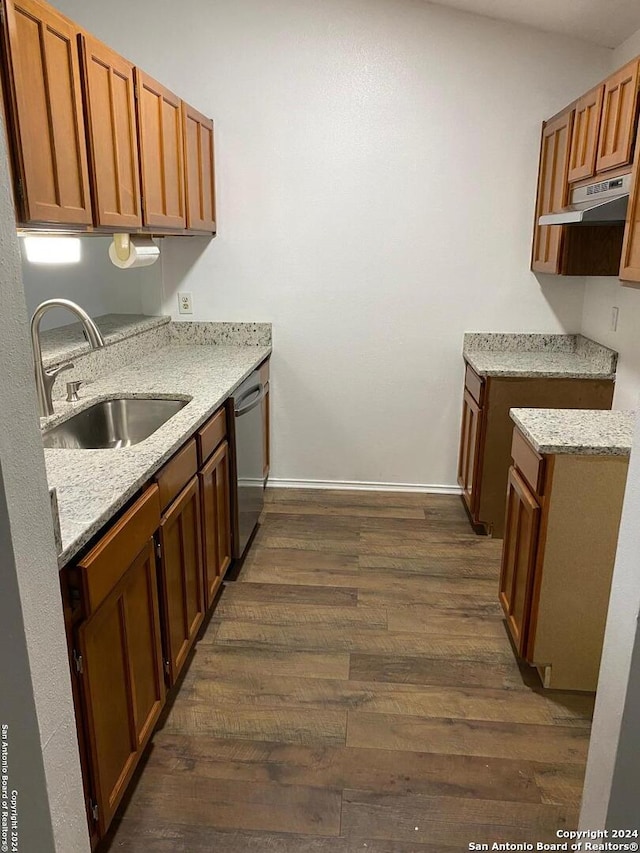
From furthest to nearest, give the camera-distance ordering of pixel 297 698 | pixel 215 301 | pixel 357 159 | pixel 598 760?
pixel 215 301
pixel 357 159
pixel 297 698
pixel 598 760

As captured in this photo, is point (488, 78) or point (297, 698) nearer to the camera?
point (297, 698)

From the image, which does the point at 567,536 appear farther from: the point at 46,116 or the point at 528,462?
the point at 46,116

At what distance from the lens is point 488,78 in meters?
3.34

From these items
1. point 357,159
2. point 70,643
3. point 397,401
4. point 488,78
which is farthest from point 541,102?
point 70,643

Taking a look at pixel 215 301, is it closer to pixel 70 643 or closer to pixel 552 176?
pixel 552 176

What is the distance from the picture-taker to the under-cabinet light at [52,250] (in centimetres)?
283

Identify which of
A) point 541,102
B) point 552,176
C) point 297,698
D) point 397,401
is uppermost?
point 541,102

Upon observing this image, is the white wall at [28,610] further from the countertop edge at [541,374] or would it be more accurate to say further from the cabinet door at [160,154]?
the countertop edge at [541,374]

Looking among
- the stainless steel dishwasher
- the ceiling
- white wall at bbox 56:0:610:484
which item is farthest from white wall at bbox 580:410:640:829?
white wall at bbox 56:0:610:484

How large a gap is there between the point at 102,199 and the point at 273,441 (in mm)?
1989

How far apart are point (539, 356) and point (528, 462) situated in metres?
1.46

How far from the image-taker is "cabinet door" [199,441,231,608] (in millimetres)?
2432

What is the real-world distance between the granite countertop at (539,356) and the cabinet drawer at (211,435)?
51.9 inches

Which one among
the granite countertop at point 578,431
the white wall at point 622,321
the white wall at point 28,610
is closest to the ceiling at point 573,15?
the white wall at point 622,321
